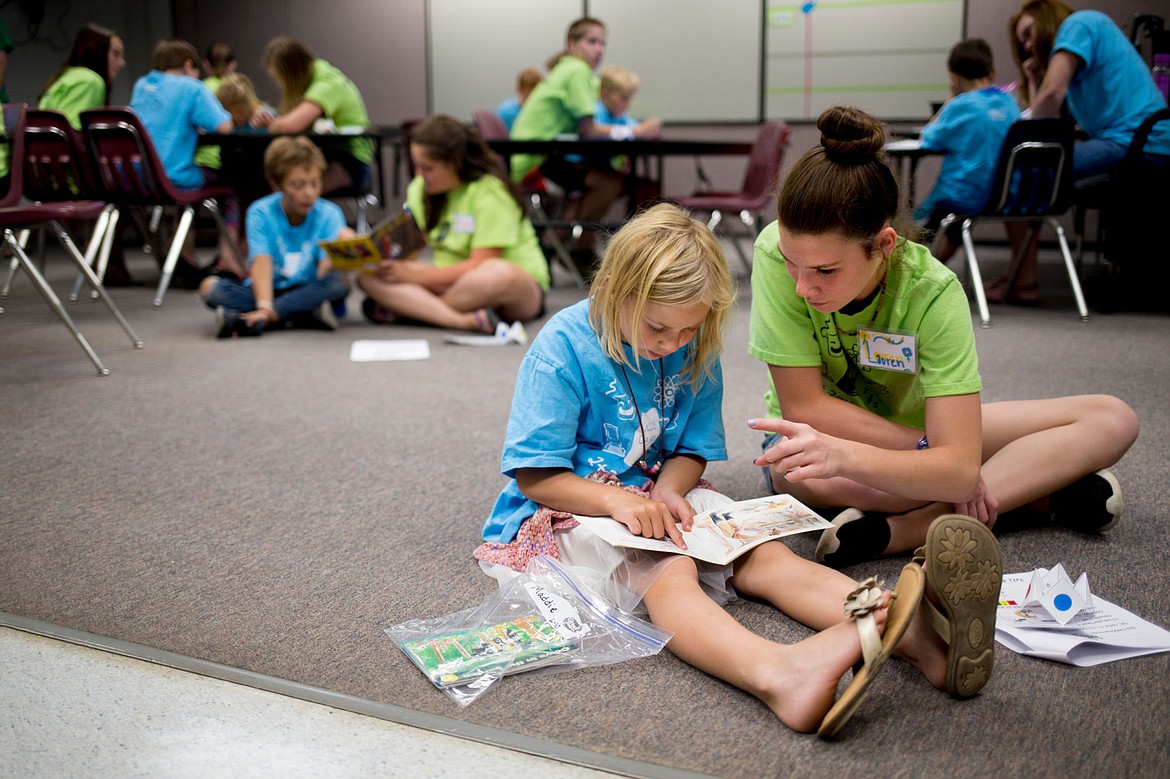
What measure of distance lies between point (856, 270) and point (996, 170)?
283 centimetres

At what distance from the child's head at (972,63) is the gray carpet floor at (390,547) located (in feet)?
4.62

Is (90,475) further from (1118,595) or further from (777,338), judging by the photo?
(1118,595)

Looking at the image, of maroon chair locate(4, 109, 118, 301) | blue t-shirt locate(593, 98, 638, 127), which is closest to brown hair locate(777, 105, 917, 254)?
maroon chair locate(4, 109, 118, 301)

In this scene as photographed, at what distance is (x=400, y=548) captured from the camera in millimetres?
1713

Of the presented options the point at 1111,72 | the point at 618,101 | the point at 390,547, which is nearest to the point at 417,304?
the point at 390,547

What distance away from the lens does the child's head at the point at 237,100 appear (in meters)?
5.45

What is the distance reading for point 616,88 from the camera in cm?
591

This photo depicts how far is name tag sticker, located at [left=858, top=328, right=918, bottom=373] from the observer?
1.50m

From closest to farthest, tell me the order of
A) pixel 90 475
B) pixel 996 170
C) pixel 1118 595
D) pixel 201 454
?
pixel 1118 595 < pixel 90 475 < pixel 201 454 < pixel 996 170

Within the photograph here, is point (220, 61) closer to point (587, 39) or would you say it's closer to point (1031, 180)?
point (587, 39)

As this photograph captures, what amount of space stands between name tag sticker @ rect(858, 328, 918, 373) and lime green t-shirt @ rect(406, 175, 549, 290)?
2385mm

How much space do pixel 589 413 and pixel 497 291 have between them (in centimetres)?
231

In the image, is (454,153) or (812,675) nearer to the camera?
(812,675)

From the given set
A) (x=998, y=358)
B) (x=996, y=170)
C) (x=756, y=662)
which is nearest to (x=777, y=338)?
(x=756, y=662)
